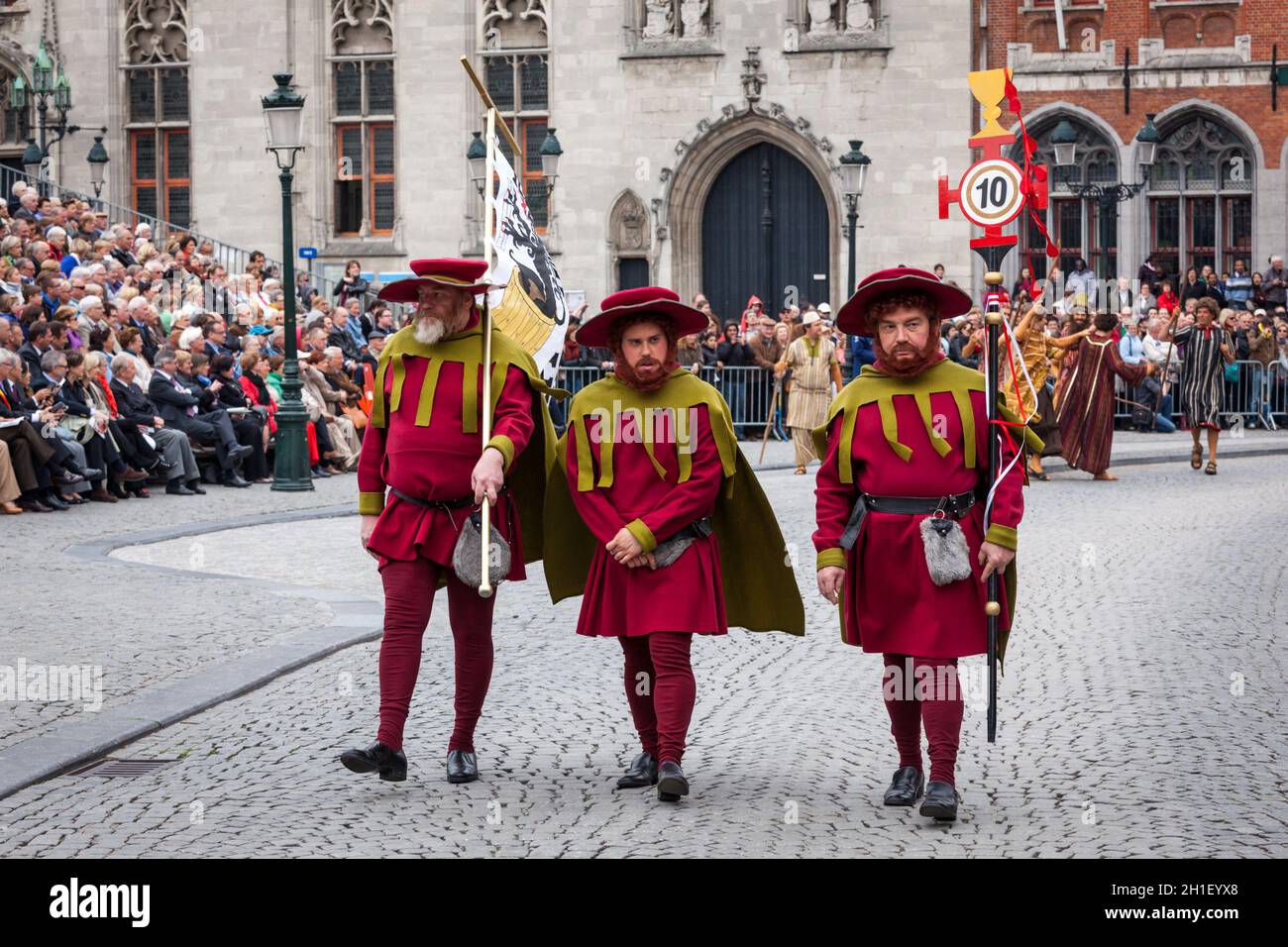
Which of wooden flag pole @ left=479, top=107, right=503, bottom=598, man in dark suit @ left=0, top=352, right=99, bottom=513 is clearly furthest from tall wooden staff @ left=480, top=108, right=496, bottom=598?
man in dark suit @ left=0, top=352, right=99, bottom=513

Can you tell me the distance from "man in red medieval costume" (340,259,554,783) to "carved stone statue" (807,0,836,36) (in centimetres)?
2691

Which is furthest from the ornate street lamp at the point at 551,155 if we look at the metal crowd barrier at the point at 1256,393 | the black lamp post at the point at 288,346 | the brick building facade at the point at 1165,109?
the black lamp post at the point at 288,346

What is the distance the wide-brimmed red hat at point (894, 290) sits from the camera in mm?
6016

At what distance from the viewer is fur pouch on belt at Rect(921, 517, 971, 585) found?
235 inches

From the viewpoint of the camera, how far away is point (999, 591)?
20.5 ft

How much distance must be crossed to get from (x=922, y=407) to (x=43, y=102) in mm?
26861

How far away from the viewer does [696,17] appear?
108 ft

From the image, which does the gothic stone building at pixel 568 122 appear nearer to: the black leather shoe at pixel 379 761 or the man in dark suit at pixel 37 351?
the man in dark suit at pixel 37 351

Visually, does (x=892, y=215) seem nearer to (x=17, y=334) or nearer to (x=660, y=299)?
(x=17, y=334)

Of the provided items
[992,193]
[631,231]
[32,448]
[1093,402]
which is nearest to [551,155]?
[631,231]

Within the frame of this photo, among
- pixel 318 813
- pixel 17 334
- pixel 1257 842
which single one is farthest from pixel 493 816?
pixel 17 334

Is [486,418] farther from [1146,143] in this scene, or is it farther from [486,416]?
[1146,143]

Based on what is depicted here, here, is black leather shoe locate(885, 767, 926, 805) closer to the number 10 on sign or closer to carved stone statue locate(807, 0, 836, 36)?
the number 10 on sign
